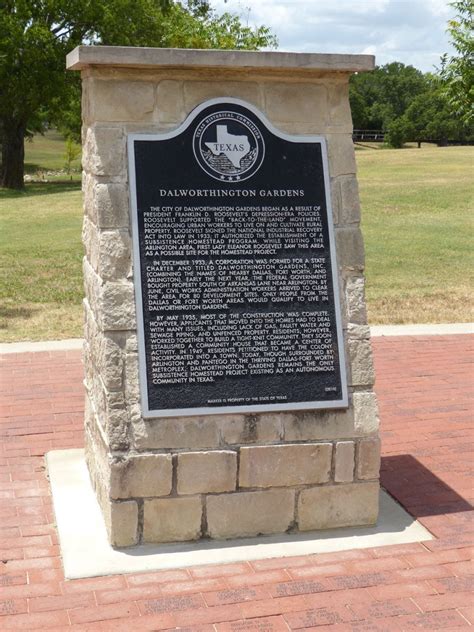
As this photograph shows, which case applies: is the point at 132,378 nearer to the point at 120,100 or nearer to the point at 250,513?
the point at 250,513

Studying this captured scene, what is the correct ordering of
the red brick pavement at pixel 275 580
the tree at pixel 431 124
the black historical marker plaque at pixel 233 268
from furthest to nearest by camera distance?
the tree at pixel 431 124 < the black historical marker plaque at pixel 233 268 < the red brick pavement at pixel 275 580

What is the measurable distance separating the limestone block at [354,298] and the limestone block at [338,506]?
879 mm

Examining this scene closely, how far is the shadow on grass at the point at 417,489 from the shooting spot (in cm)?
516

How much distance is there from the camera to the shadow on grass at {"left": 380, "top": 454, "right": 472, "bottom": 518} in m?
5.16

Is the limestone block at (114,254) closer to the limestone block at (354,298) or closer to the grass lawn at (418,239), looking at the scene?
the limestone block at (354,298)

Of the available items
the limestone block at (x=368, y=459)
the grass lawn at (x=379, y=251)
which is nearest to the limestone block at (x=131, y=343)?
the limestone block at (x=368, y=459)

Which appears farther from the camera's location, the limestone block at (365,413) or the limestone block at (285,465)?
the limestone block at (365,413)

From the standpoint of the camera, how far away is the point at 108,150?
459cm

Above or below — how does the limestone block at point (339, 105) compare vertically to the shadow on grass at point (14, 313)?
above

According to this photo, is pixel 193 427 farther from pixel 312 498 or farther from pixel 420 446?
pixel 420 446

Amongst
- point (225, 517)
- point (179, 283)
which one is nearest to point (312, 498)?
point (225, 517)

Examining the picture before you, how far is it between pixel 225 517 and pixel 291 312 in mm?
1108

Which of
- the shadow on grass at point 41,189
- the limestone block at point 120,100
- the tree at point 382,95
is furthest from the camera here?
the tree at point 382,95

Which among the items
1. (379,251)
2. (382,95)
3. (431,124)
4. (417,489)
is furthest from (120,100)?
(382,95)
